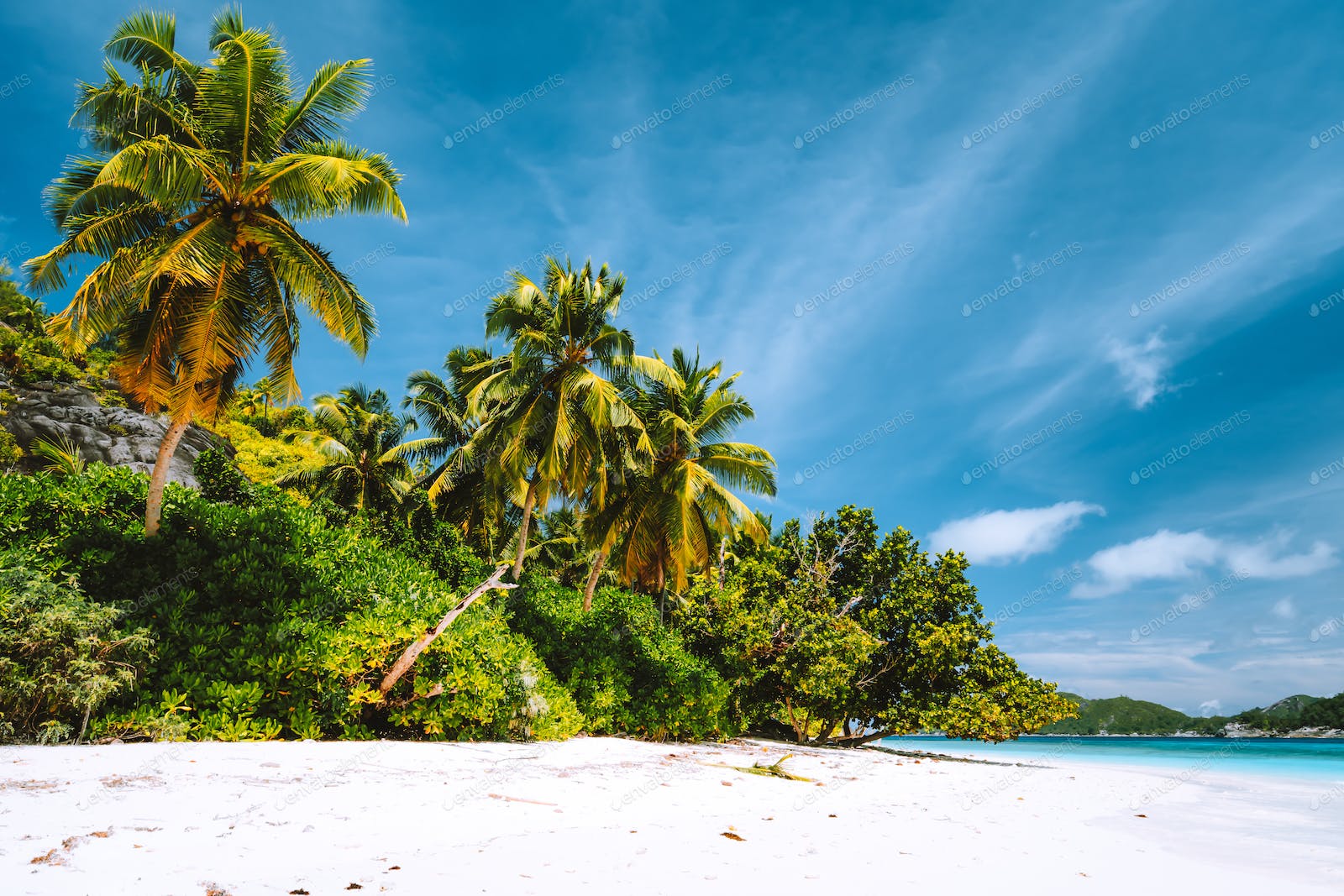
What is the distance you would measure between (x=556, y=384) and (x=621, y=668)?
6.92m

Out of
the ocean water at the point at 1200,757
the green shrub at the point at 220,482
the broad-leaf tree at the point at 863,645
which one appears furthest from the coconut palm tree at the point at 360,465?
the ocean water at the point at 1200,757

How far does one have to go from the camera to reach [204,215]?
10289 mm

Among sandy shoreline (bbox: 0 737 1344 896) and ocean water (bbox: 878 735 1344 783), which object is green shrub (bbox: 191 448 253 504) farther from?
ocean water (bbox: 878 735 1344 783)

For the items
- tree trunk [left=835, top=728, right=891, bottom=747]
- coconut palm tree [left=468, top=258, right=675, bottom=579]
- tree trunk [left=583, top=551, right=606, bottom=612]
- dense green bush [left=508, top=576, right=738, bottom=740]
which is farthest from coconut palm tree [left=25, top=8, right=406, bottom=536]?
tree trunk [left=835, top=728, right=891, bottom=747]

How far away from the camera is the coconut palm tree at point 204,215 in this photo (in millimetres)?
9391

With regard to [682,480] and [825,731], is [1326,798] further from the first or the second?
[682,480]

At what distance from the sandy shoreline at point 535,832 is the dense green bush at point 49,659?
70 cm

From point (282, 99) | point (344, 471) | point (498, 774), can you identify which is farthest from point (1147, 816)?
point (344, 471)

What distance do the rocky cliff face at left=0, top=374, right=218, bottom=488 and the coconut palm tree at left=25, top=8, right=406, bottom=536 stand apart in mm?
17325

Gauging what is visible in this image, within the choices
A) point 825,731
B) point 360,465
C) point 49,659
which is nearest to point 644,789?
point 49,659

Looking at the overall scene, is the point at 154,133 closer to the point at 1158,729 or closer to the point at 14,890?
the point at 14,890

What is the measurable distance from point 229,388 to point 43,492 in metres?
3.06

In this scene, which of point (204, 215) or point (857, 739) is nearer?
point (204, 215)

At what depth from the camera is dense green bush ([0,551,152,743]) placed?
6422 millimetres
